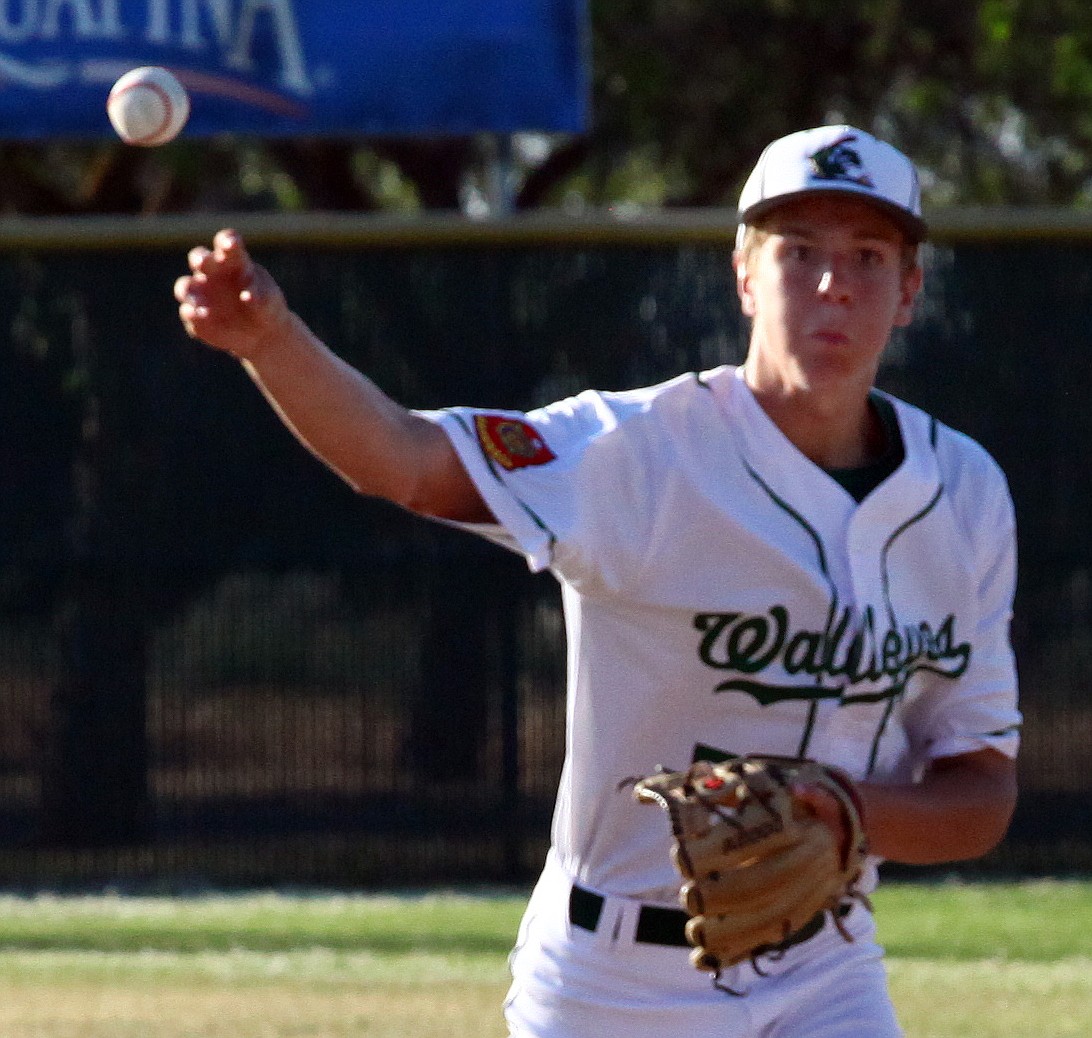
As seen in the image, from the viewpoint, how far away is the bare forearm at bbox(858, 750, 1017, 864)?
10.3 ft

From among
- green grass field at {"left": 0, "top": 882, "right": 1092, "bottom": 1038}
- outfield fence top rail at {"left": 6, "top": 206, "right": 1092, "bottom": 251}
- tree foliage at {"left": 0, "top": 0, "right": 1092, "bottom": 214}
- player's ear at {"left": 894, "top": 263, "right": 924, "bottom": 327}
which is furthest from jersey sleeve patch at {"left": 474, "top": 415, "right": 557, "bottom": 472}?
tree foliage at {"left": 0, "top": 0, "right": 1092, "bottom": 214}

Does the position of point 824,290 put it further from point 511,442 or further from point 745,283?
point 511,442

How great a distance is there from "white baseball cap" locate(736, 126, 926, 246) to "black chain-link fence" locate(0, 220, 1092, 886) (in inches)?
217

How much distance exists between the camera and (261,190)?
68.8 ft

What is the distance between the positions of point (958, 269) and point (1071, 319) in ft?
1.58

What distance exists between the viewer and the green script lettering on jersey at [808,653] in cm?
321

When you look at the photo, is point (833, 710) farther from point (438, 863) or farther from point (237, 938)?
point (438, 863)

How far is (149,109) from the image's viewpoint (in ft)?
12.2

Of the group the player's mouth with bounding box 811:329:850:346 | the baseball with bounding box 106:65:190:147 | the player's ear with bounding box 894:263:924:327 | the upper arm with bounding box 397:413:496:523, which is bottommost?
the upper arm with bounding box 397:413:496:523

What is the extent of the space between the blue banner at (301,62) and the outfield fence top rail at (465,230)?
584 millimetres

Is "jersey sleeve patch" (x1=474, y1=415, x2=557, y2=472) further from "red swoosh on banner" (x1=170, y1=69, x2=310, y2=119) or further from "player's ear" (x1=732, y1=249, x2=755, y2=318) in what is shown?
"red swoosh on banner" (x1=170, y1=69, x2=310, y2=119)

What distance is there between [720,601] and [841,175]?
62cm

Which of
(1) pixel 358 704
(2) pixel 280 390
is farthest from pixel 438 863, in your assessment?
(2) pixel 280 390

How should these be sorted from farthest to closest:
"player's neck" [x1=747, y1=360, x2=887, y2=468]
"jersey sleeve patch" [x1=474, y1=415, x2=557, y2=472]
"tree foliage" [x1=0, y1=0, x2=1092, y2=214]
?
"tree foliage" [x1=0, y1=0, x2=1092, y2=214] < "player's neck" [x1=747, y1=360, x2=887, y2=468] < "jersey sleeve patch" [x1=474, y1=415, x2=557, y2=472]
